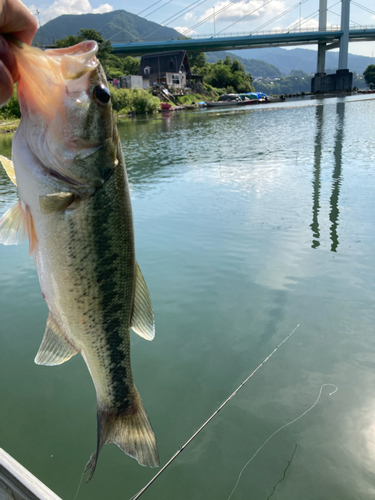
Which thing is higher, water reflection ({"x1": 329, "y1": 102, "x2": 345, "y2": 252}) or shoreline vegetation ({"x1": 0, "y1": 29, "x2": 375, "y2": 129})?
shoreline vegetation ({"x1": 0, "y1": 29, "x2": 375, "y2": 129})

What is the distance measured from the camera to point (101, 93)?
1.77m

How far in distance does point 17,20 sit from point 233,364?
4.93 meters

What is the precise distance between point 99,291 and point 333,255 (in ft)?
25.2

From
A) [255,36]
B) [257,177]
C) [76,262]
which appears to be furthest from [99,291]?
[255,36]

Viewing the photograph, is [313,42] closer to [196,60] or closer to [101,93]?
[196,60]

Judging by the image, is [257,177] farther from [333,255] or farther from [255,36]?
[255,36]

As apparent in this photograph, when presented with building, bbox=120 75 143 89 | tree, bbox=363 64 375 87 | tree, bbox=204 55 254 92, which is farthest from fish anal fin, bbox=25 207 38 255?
tree, bbox=363 64 375 87

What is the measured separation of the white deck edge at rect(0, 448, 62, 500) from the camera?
2.32 metres

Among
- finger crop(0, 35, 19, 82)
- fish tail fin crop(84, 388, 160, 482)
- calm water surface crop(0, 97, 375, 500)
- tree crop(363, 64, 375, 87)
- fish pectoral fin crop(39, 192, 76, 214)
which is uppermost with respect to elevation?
tree crop(363, 64, 375, 87)

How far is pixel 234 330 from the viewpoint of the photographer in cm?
628

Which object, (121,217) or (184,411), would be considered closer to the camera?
(121,217)

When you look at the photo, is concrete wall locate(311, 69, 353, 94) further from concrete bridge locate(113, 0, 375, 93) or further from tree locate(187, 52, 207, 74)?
tree locate(187, 52, 207, 74)

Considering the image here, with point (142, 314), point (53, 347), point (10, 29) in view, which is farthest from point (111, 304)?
point (10, 29)

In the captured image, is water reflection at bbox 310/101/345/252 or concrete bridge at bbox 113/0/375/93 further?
concrete bridge at bbox 113/0/375/93
